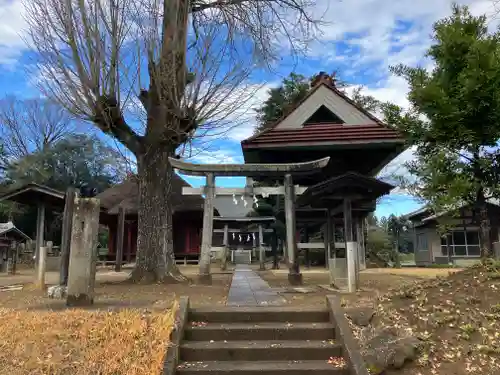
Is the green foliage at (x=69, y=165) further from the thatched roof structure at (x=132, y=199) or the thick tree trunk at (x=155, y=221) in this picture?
the thick tree trunk at (x=155, y=221)

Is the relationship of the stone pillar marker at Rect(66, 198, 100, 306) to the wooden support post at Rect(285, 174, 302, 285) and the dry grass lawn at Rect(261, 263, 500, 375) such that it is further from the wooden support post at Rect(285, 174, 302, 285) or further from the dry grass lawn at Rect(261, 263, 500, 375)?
the wooden support post at Rect(285, 174, 302, 285)

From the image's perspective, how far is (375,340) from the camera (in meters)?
5.02

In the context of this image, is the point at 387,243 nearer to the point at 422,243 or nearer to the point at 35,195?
the point at 422,243

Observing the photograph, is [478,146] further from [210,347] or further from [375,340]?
[210,347]

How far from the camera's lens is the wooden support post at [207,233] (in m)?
11.3

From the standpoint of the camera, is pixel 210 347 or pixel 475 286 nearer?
pixel 210 347

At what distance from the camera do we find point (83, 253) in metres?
6.80

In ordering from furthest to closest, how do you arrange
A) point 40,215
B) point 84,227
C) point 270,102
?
point 270,102 < point 40,215 < point 84,227

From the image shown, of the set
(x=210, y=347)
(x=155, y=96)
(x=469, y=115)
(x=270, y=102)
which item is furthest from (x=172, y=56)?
(x=270, y=102)

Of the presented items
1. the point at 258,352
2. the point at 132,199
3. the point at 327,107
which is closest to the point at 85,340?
the point at 258,352

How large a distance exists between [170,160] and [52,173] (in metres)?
29.7

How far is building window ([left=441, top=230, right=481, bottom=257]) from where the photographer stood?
27.3 m

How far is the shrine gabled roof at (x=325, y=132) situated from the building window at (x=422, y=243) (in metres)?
17.6

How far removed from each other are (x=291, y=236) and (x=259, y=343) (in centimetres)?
622
